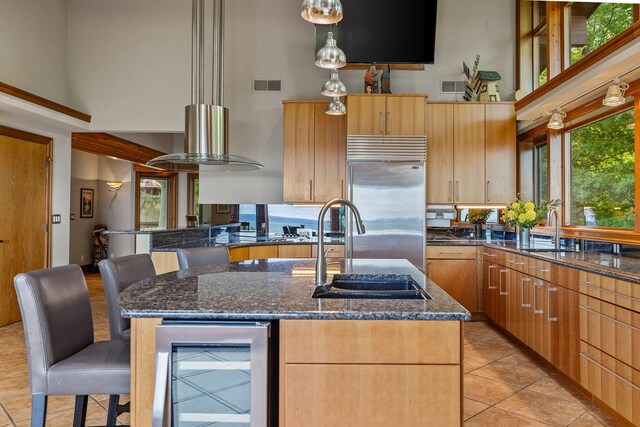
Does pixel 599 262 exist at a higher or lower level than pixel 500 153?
lower

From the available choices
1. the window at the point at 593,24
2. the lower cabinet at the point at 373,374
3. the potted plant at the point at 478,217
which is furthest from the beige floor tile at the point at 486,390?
the window at the point at 593,24

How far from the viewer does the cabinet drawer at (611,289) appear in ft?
7.06

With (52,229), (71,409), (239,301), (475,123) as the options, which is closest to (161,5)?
(52,229)

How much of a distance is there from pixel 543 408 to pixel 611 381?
1.40 ft

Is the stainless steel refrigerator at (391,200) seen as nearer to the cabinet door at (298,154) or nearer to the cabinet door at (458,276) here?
the cabinet door at (458,276)

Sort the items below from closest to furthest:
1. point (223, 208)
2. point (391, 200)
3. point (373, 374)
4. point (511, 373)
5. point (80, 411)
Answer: point (373, 374) < point (80, 411) < point (511, 373) < point (391, 200) < point (223, 208)

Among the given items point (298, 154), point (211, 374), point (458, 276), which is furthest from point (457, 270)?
point (211, 374)

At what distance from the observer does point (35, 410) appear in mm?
1580

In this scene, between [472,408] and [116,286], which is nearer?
[116,286]

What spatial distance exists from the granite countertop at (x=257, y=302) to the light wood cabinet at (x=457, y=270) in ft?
8.16

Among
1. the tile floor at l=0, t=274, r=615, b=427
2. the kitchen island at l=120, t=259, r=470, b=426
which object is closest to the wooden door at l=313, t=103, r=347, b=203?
the tile floor at l=0, t=274, r=615, b=427

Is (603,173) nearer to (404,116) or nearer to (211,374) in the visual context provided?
(404,116)

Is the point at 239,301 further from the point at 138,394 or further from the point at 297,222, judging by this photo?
the point at 297,222

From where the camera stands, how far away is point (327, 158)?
4766 mm
